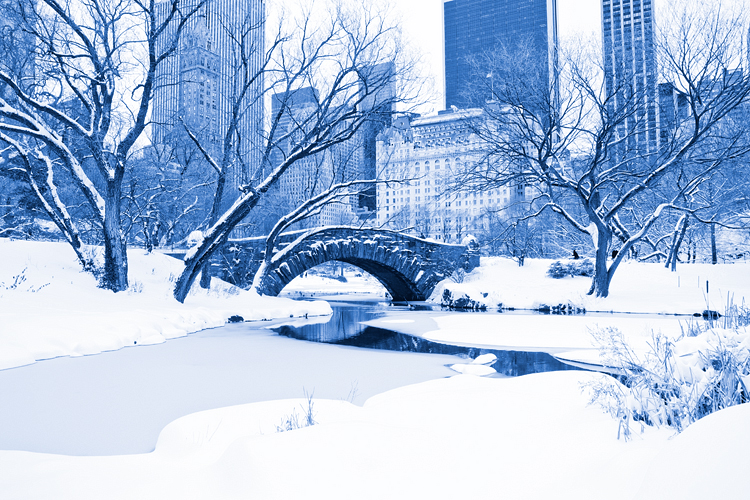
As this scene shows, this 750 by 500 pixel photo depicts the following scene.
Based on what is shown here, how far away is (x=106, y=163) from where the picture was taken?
12.2m

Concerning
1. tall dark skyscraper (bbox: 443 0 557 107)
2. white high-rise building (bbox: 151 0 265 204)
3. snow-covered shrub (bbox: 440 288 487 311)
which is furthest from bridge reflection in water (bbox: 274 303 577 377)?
tall dark skyscraper (bbox: 443 0 557 107)

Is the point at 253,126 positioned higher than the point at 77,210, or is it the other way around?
the point at 253,126

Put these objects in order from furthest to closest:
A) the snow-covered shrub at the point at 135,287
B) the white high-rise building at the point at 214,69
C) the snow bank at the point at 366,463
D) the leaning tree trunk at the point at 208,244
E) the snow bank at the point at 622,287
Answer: the snow bank at the point at 622,287, the white high-rise building at the point at 214,69, the leaning tree trunk at the point at 208,244, the snow-covered shrub at the point at 135,287, the snow bank at the point at 366,463

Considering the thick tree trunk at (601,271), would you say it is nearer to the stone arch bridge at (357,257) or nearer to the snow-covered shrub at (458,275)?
the snow-covered shrub at (458,275)

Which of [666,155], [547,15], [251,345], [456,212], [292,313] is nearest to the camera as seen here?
[251,345]

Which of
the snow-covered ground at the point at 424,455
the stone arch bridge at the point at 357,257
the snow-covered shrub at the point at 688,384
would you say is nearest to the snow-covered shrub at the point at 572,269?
the stone arch bridge at the point at 357,257

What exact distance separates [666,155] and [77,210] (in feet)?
74.4

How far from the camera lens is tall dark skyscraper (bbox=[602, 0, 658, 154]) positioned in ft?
54.4

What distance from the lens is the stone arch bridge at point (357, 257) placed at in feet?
59.3

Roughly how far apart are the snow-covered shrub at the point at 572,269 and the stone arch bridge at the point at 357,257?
4.28m

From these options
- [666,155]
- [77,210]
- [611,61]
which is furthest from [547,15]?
[77,210]

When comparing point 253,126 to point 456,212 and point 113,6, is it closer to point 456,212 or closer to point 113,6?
point 113,6

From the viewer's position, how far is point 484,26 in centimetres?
2231

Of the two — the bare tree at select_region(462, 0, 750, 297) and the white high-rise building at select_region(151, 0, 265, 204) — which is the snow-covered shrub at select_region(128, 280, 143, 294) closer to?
the white high-rise building at select_region(151, 0, 265, 204)
